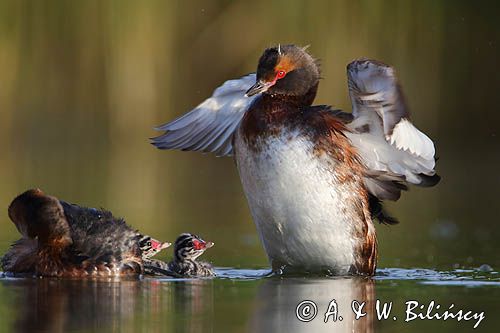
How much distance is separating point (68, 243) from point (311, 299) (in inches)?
75.8

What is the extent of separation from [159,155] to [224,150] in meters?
9.98

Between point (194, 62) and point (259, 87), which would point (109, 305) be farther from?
point (194, 62)

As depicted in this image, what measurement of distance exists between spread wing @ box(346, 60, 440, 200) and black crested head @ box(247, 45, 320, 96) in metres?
0.47

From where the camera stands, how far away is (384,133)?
8250 mm

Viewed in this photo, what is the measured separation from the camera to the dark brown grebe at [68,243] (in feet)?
26.8

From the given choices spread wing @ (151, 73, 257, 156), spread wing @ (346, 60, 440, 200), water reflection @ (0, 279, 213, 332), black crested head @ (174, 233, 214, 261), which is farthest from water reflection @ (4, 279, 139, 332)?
spread wing @ (151, 73, 257, 156)

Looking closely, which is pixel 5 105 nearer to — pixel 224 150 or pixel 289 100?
pixel 224 150

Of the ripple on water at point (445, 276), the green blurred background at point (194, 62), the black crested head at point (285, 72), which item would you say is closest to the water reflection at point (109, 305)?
the ripple on water at point (445, 276)

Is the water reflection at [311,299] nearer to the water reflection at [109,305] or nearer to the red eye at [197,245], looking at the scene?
the water reflection at [109,305]

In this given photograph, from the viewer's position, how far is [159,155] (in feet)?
65.0

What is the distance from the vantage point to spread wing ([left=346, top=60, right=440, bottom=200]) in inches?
321

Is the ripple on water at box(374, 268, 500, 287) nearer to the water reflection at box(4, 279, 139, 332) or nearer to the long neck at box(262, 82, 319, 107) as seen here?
the long neck at box(262, 82, 319, 107)

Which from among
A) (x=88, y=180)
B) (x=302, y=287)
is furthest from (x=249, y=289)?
(x=88, y=180)

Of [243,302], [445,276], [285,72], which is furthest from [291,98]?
[243,302]
